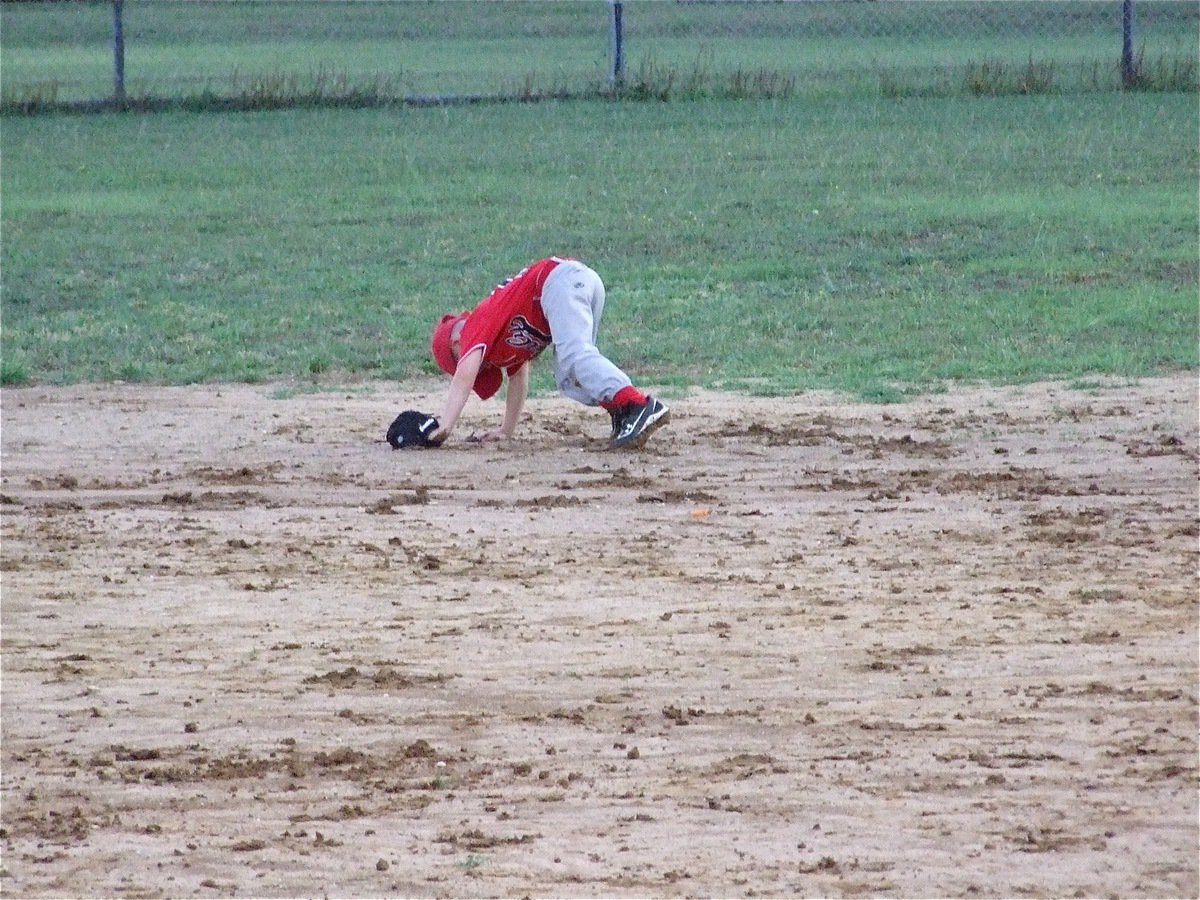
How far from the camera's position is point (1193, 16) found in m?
28.6

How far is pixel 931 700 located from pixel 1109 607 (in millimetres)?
1168

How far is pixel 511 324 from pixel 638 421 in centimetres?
84

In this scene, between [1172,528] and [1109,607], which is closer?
[1109,607]

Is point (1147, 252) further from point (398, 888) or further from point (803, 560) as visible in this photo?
point (398, 888)

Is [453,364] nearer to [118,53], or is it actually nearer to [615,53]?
[615,53]

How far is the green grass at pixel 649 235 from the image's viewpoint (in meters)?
11.9

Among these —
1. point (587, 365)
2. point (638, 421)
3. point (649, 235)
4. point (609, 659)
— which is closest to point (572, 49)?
point (649, 235)

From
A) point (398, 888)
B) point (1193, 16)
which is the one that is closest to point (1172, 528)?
point (398, 888)

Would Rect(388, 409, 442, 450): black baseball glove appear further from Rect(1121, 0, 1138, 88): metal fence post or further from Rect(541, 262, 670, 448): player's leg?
Rect(1121, 0, 1138, 88): metal fence post

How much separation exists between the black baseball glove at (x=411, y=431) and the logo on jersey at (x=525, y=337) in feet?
1.86

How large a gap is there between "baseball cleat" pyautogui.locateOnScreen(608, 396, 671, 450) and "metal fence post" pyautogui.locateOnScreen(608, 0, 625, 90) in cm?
1463

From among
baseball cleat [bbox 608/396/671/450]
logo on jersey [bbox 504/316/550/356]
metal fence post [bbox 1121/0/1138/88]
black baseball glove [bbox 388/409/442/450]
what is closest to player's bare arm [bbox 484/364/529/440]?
logo on jersey [bbox 504/316/550/356]

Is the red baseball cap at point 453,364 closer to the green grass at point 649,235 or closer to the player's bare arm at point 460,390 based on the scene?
the player's bare arm at point 460,390

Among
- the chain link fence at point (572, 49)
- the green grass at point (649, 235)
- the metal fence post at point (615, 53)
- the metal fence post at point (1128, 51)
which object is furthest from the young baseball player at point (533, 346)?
the metal fence post at point (1128, 51)
